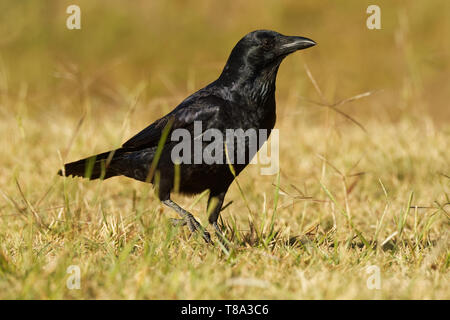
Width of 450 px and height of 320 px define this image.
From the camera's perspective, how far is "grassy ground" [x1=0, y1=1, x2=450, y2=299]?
2383mm

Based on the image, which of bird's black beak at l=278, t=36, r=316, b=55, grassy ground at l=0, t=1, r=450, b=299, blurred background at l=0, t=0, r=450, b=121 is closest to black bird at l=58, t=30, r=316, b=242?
bird's black beak at l=278, t=36, r=316, b=55

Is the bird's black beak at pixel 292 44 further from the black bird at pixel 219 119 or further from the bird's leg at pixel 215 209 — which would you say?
the bird's leg at pixel 215 209

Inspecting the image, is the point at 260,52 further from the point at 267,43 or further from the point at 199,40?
the point at 199,40

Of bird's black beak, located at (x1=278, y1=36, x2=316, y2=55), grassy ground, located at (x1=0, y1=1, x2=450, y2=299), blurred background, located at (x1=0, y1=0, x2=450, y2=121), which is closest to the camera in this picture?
grassy ground, located at (x1=0, y1=1, x2=450, y2=299)

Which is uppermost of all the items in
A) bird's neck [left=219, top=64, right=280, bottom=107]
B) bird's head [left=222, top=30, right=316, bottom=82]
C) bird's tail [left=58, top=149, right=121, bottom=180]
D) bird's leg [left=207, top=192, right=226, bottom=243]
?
bird's head [left=222, top=30, right=316, bottom=82]

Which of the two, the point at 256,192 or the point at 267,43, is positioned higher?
A: the point at 267,43

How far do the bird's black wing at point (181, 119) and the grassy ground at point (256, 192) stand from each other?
0.22 metres

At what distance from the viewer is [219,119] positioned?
317 centimetres

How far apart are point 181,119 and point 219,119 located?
0.25 m

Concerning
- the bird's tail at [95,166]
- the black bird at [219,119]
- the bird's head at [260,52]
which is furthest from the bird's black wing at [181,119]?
the bird's head at [260,52]

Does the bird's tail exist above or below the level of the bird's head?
below

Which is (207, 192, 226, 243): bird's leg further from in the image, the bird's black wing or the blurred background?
the blurred background

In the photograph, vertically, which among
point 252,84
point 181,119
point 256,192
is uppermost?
point 252,84

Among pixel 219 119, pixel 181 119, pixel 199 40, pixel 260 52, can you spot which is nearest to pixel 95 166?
pixel 181 119
